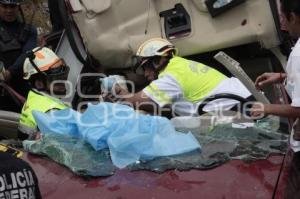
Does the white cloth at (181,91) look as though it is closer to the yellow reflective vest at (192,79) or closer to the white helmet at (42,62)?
the yellow reflective vest at (192,79)

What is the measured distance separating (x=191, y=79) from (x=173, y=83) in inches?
5.8

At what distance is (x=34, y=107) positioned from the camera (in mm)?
4121

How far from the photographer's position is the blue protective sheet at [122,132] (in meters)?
3.19

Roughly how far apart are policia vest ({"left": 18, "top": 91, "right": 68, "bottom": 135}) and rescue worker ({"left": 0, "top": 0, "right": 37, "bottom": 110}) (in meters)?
1.36

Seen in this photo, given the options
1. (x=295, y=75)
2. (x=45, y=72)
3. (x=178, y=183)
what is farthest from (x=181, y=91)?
(x=295, y=75)

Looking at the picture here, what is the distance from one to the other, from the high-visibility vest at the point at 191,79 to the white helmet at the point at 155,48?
0.41 feet

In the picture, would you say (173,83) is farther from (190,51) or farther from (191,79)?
(190,51)

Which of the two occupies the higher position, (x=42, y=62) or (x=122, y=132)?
(x=42, y=62)

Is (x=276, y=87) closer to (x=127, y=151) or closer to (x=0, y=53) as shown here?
(x=127, y=151)

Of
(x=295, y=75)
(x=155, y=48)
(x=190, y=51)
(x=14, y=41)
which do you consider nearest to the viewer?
(x=295, y=75)

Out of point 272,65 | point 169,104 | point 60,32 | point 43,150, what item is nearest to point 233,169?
point 43,150

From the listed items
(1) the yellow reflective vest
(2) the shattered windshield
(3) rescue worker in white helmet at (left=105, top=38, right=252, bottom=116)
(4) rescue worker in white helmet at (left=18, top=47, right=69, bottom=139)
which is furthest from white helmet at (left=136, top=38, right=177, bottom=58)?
(2) the shattered windshield

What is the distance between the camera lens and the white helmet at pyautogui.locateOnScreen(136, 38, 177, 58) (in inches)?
178

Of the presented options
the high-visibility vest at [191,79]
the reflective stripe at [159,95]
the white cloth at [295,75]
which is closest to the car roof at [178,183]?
the white cloth at [295,75]
